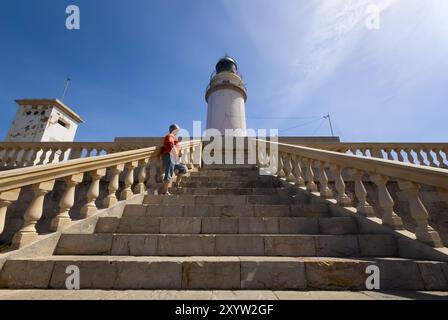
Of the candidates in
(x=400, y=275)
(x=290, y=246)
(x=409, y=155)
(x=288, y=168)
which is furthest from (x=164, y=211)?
(x=409, y=155)

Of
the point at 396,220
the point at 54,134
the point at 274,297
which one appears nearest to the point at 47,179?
the point at 274,297

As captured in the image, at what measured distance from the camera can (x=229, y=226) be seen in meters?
2.93

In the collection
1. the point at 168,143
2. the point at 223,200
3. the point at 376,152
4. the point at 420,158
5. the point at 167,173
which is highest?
the point at 376,152

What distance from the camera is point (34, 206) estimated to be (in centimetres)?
235

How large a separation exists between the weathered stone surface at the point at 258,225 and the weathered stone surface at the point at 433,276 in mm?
1498

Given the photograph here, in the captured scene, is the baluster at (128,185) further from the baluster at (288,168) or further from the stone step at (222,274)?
the baluster at (288,168)

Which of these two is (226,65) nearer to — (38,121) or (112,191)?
(38,121)

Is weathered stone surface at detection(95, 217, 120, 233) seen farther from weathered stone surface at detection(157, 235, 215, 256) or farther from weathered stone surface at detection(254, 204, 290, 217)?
weathered stone surface at detection(254, 204, 290, 217)

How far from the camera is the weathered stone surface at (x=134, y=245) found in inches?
95.8

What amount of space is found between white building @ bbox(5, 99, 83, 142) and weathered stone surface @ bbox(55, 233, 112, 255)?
62.9 feet

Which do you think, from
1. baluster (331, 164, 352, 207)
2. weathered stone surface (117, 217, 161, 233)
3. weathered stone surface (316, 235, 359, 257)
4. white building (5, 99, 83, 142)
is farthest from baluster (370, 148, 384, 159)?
white building (5, 99, 83, 142)

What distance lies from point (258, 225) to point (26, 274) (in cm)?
259
